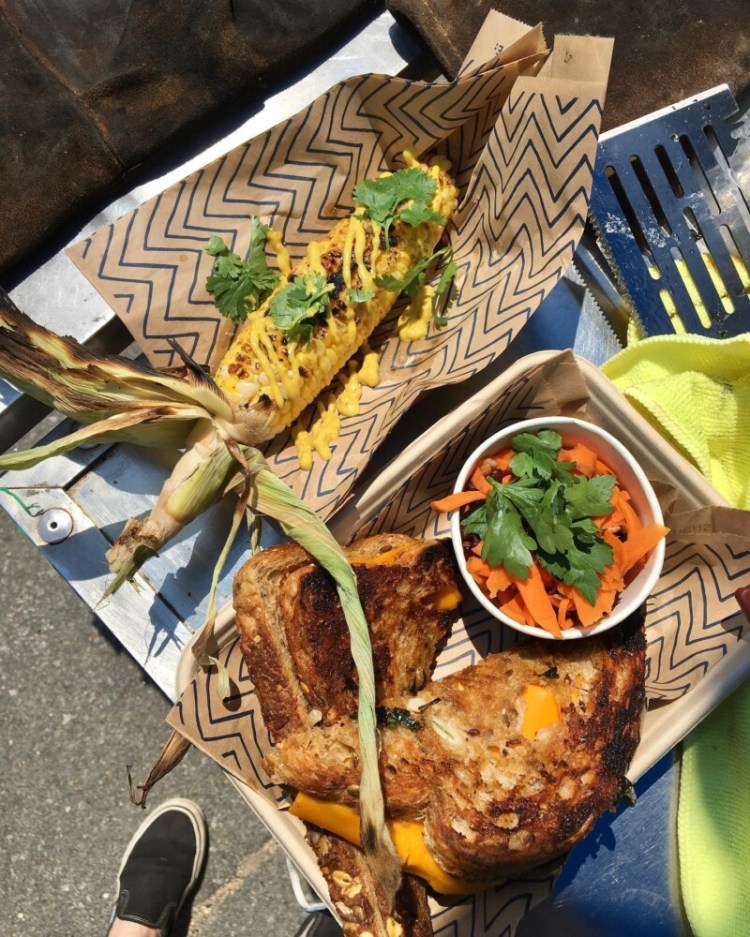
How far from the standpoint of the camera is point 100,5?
226cm

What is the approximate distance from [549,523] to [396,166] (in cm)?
121

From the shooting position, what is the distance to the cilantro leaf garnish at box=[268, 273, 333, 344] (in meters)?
2.01

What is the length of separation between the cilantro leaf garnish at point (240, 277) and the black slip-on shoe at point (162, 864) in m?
2.14

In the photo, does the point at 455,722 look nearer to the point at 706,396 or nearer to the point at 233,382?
the point at 233,382

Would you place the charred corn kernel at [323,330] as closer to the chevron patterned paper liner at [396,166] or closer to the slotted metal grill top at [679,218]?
the chevron patterned paper liner at [396,166]

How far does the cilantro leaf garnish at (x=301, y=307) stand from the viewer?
2014 millimetres

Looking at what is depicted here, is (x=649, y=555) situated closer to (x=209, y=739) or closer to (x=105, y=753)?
(x=209, y=739)

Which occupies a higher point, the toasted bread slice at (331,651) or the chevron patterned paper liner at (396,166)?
the chevron patterned paper liner at (396,166)

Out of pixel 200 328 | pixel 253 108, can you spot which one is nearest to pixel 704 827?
pixel 200 328

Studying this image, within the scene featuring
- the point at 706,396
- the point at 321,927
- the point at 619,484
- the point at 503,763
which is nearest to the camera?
the point at 503,763

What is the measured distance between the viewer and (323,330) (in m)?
2.06

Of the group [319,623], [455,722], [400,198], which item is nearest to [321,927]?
[455,722]

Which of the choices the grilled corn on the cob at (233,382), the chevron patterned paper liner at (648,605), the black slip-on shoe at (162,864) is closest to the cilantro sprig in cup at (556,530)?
the chevron patterned paper liner at (648,605)

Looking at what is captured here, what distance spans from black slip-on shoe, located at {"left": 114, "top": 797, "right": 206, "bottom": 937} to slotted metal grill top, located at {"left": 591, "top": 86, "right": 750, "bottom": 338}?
8.67 ft
